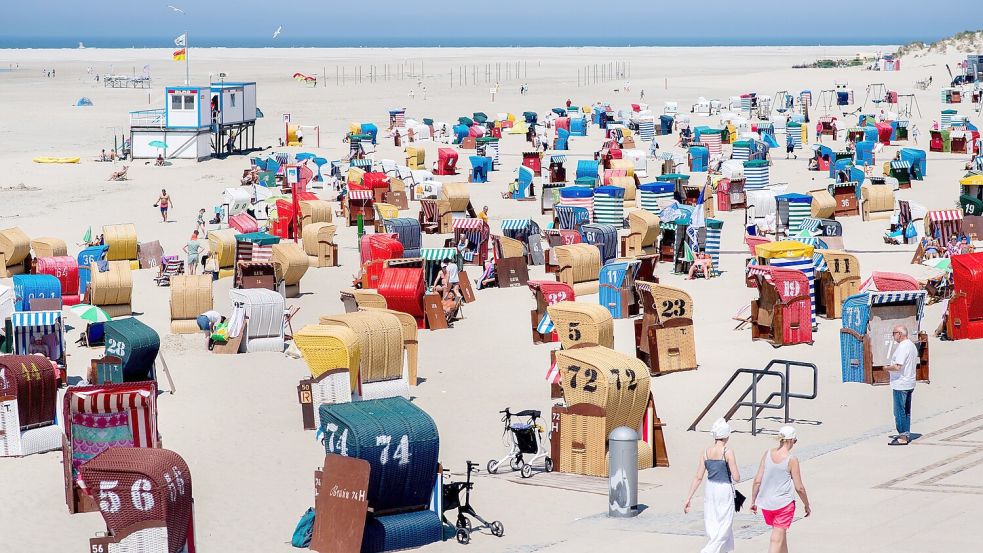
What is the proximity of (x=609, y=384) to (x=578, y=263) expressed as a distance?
1103 centimetres

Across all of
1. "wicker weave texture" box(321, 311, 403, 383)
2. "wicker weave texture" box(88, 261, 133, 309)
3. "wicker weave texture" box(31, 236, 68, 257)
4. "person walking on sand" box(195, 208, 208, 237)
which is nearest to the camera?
"wicker weave texture" box(321, 311, 403, 383)

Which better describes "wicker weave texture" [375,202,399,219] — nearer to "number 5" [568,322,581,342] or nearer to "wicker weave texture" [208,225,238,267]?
"wicker weave texture" [208,225,238,267]

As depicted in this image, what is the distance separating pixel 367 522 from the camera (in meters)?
11.2

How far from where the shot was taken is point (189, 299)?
72.7 ft

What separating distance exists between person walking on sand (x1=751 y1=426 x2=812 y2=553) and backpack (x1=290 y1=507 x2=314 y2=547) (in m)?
4.15

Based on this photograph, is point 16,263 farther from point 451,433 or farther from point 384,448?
point 384,448

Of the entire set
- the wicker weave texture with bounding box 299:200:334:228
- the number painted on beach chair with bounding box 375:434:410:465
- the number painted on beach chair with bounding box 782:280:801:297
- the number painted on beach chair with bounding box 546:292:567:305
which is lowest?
the number painted on beach chair with bounding box 375:434:410:465

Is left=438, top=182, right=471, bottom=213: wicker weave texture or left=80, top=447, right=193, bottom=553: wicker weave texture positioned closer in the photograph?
left=80, top=447, right=193, bottom=553: wicker weave texture

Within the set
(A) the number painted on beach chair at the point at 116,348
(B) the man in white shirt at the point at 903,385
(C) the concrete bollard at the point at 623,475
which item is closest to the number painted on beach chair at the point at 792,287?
(B) the man in white shirt at the point at 903,385

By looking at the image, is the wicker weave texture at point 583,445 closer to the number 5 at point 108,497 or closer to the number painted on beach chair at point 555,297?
the number 5 at point 108,497

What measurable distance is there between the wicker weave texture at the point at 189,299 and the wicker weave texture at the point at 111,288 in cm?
149

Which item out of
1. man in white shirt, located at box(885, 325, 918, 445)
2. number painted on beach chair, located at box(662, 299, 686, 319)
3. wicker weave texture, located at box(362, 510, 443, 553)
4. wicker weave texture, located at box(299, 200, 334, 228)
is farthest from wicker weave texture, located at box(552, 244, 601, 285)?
wicker weave texture, located at box(362, 510, 443, 553)

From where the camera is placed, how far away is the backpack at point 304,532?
11625 mm

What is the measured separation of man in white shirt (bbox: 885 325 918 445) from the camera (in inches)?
529
